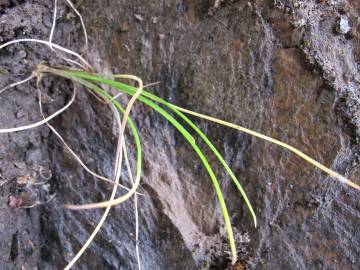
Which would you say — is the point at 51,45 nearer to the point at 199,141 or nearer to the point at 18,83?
the point at 18,83

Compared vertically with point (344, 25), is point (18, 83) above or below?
below

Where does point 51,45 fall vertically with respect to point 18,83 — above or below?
above

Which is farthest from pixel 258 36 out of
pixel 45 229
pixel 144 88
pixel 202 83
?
pixel 45 229

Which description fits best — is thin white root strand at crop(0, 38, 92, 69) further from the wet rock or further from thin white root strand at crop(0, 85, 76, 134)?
the wet rock

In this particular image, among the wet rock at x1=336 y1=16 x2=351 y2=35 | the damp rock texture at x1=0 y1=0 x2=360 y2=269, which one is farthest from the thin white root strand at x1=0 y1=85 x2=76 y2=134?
the wet rock at x1=336 y1=16 x2=351 y2=35

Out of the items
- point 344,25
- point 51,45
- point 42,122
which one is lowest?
point 42,122

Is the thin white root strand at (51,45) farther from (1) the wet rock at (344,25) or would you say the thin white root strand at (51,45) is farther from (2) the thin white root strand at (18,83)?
(1) the wet rock at (344,25)

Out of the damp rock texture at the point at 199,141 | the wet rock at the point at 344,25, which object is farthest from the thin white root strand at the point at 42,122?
the wet rock at the point at 344,25

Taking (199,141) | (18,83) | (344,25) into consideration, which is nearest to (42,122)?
(18,83)

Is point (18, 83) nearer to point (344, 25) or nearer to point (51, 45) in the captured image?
point (51, 45)

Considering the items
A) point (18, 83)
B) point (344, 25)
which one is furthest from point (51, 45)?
point (344, 25)
